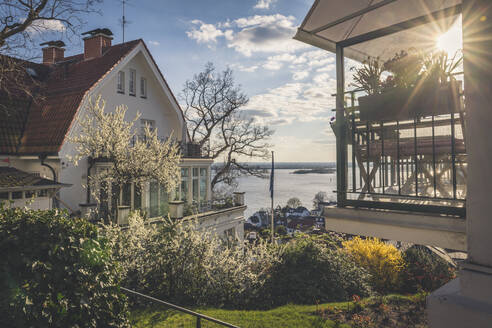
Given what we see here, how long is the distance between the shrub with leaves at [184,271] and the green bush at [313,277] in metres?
0.58

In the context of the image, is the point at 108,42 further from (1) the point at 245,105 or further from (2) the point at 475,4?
(2) the point at 475,4

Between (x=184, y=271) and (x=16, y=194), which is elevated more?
(x=16, y=194)

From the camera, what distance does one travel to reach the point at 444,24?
A: 451cm

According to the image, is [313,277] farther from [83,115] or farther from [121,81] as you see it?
[121,81]

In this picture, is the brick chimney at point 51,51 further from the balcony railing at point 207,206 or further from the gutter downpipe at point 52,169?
the balcony railing at point 207,206

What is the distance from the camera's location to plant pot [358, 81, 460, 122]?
319cm

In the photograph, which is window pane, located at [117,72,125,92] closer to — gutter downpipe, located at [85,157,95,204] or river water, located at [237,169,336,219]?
gutter downpipe, located at [85,157,95,204]

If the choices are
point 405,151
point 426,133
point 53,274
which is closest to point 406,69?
point 405,151

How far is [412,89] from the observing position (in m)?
3.38

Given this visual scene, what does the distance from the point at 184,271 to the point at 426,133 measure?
6181 mm

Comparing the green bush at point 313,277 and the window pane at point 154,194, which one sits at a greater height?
the window pane at point 154,194

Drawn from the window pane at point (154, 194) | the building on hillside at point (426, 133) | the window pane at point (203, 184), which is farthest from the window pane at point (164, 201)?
the building on hillside at point (426, 133)

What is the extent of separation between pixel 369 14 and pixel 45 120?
1459 centimetres

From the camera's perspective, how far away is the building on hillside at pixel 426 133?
5.66ft
